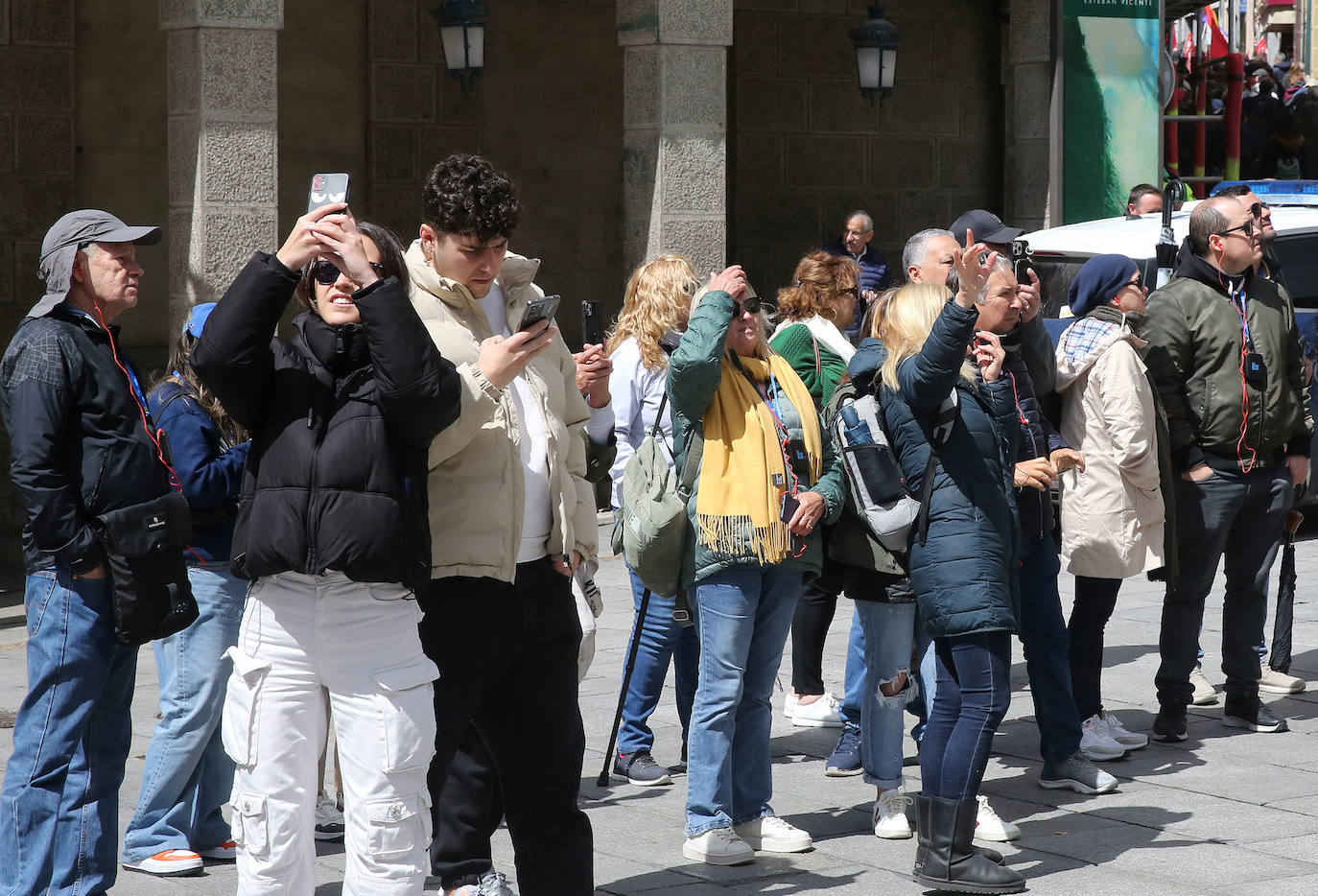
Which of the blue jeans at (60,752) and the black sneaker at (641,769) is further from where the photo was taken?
the black sneaker at (641,769)

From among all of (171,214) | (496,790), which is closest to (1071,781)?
(496,790)

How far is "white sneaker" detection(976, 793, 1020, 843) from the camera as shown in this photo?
5.31 metres

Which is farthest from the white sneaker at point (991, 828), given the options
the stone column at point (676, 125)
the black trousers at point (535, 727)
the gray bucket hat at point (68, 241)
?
the stone column at point (676, 125)

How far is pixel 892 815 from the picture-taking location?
536cm

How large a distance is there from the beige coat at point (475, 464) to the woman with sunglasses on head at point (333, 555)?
0.15 meters

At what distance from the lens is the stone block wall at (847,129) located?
47.6 feet

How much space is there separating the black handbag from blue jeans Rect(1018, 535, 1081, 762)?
294 centimetres

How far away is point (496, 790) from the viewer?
14.8 feet

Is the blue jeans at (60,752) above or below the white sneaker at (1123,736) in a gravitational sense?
above

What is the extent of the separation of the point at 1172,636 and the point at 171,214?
6.23m

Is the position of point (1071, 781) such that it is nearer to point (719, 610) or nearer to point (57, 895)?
point (719, 610)

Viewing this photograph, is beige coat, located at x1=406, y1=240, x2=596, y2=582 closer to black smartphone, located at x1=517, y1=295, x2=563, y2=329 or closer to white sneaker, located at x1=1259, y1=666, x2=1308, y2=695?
black smartphone, located at x1=517, y1=295, x2=563, y2=329

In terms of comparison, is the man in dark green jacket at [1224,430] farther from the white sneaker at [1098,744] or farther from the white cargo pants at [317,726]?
the white cargo pants at [317,726]

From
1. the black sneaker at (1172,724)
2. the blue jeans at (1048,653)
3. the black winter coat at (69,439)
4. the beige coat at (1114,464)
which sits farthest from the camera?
the black sneaker at (1172,724)
